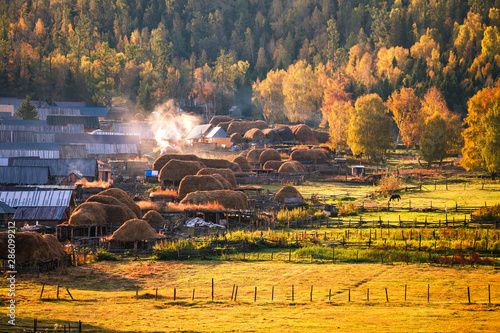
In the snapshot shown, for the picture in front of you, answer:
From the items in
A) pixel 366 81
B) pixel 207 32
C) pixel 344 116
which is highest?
pixel 207 32

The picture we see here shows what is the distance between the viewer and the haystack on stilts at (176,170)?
59406 mm

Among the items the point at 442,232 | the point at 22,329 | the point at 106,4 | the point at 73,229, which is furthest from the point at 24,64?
the point at 22,329

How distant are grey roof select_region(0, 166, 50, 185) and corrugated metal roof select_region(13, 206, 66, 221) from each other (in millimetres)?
14380

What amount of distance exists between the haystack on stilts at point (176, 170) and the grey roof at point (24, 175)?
11.2m

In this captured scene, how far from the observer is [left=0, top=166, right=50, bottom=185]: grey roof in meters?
52.8

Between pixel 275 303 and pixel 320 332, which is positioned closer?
pixel 320 332

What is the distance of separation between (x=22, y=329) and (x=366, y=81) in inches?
4016

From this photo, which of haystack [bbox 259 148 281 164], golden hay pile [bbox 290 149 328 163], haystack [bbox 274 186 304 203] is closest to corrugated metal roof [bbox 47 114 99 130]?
haystack [bbox 259 148 281 164]

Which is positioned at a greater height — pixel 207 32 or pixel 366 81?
pixel 207 32

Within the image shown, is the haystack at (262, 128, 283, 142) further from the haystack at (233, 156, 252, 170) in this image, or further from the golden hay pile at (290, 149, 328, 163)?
the haystack at (233, 156, 252, 170)

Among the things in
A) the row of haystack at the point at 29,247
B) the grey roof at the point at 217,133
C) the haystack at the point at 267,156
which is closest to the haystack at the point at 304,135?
the grey roof at the point at 217,133

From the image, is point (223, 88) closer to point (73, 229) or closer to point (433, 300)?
point (73, 229)

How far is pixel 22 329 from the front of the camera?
1911cm

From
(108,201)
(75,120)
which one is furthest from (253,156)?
(108,201)
